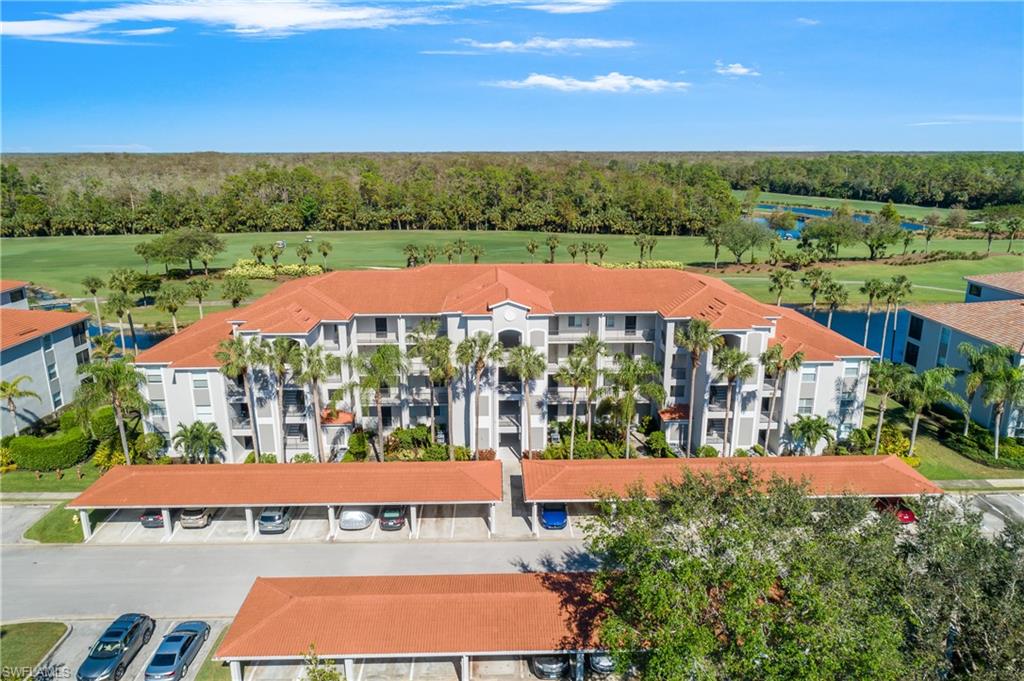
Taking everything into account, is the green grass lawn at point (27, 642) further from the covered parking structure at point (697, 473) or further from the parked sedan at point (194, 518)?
the covered parking structure at point (697, 473)

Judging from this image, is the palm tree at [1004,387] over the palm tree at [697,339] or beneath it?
beneath

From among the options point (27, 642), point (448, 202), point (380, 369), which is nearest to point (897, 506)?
point (380, 369)

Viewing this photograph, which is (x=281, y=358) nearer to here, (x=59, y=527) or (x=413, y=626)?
(x=59, y=527)

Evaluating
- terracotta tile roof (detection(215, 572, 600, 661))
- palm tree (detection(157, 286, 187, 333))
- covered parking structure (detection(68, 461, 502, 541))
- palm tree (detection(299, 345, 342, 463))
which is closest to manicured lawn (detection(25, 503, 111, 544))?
covered parking structure (detection(68, 461, 502, 541))

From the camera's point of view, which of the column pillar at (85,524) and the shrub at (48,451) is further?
the shrub at (48,451)

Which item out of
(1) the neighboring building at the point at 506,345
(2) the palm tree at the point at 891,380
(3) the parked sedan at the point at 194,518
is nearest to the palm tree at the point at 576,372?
(1) the neighboring building at the point at 506,345

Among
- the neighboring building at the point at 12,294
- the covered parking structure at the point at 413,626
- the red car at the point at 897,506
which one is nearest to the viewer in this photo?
the covered parking structure at the point at 413,626
